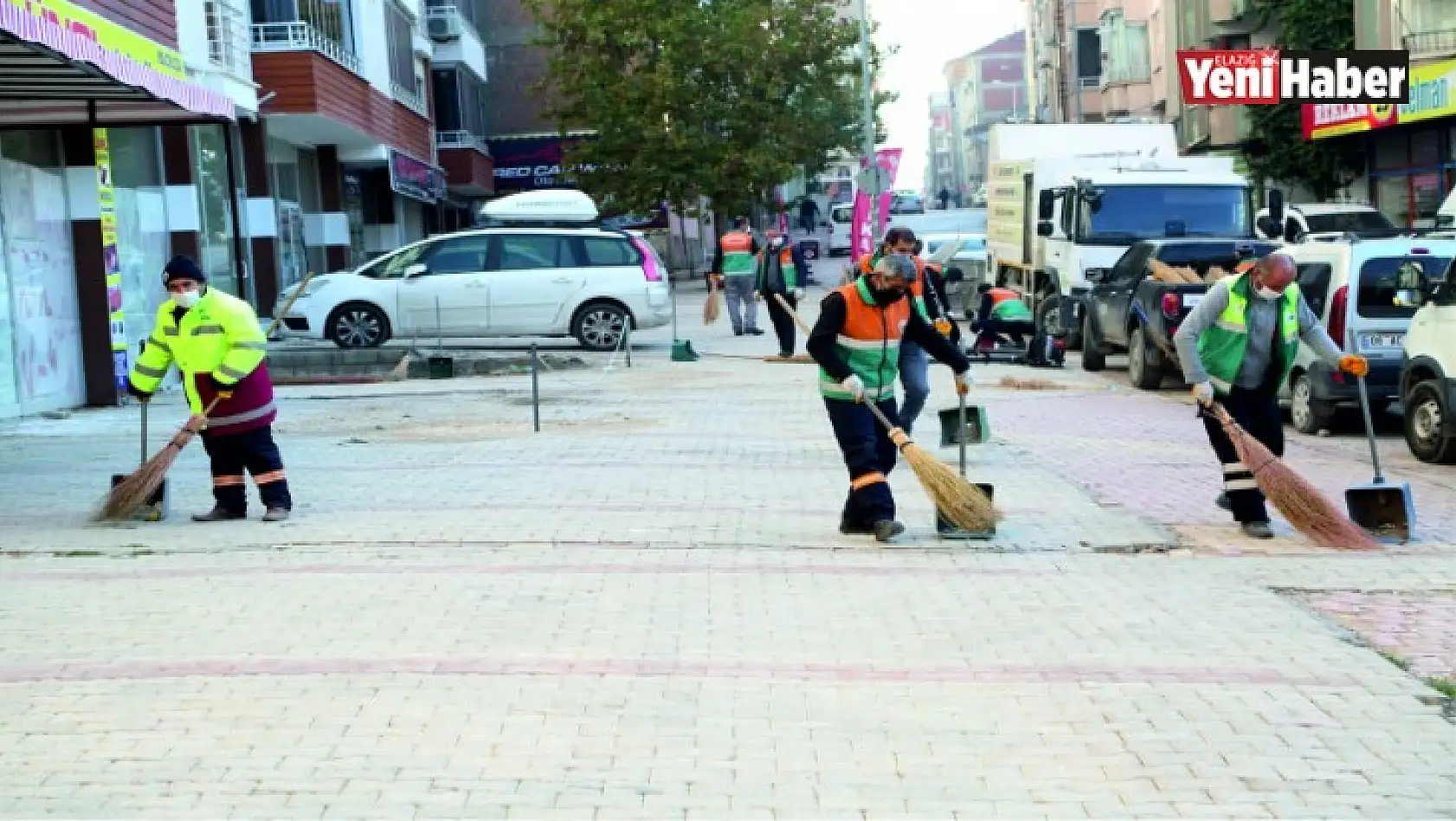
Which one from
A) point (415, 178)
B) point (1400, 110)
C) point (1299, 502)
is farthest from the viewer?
point (415, 178)

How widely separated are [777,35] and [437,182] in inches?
425

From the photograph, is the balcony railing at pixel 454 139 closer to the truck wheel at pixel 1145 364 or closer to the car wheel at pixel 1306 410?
the truck wheel at pixel 1145 364

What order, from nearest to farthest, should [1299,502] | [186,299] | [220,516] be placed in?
[1299,502]
[186,299]
[220,516]

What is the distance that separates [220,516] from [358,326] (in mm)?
14151

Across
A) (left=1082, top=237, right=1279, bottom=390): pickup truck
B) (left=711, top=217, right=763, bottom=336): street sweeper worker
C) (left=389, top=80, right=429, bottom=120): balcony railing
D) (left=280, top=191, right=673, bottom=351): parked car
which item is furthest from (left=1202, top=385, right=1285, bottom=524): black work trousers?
(left=389, top=80, right=429, bottom=120): balcony railing

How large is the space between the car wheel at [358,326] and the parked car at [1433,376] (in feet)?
47.5

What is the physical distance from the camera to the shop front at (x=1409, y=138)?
103ft

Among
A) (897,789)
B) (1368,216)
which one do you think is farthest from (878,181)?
(897,789)

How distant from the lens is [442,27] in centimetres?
4403

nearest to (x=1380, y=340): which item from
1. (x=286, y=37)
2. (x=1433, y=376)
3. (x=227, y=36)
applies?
(x=1433, y=376)

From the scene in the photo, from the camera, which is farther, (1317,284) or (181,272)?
(1317,284)

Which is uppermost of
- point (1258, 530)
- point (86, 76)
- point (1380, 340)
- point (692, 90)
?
point (692, 90)

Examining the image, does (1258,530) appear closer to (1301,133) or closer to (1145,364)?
(1145,364)

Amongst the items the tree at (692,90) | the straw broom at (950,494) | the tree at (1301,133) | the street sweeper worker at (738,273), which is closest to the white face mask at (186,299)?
the straw broom at (950,494)
